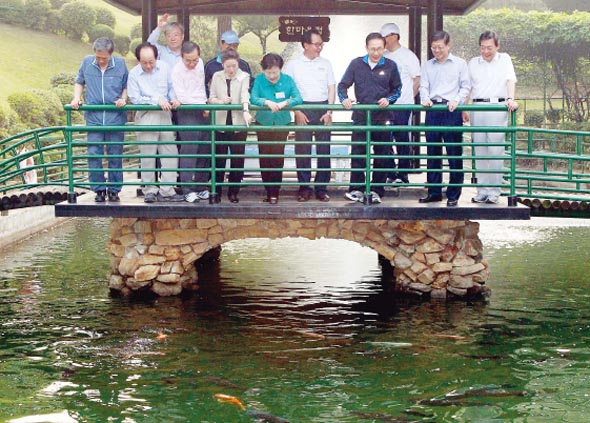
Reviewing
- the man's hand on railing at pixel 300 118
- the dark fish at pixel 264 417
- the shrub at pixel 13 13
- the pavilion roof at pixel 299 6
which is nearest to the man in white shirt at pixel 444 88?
the man's hand on railing at pixel 300 118

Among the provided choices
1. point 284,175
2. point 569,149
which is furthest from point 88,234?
point 569,149

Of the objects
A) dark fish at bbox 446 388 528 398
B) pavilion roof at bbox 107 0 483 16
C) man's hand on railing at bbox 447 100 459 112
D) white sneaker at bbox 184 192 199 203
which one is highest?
pavilion roof at bbox 107 0 483 16

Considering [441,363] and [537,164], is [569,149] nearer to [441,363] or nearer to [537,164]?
[537,164]

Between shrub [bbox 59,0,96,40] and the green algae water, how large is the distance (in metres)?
35.7

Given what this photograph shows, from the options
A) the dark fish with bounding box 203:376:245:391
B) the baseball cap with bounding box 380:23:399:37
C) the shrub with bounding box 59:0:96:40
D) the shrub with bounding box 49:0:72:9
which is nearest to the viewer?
the dark fish with bounding box 203:376:245:391

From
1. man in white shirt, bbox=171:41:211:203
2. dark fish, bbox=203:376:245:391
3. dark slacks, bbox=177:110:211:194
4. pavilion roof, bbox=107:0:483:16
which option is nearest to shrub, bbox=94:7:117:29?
pavilion roof, bbox=107:0:483:16

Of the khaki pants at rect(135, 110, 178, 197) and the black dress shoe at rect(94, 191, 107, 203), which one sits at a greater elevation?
the khaki pants at rect(135, 110, 178, 197)

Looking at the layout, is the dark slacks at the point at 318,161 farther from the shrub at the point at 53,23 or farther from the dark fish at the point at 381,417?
the shrub at the point at 53,23

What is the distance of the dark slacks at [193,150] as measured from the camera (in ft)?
41.6

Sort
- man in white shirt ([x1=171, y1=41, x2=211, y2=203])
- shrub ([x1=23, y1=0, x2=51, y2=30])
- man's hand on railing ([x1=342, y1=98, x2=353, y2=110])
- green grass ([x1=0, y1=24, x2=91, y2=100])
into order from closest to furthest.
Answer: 1. man's hand on railing ([x1=342, y1=98, x2=353, y2=110])
2. man in white shirt ([x1=171, y1=41, x2=211, y2=203])
3. green grass ([x1=0, y1=24, x2=91, y2=100])
4. shrub ([x1=23, y1=0, x2=51, y2=30])

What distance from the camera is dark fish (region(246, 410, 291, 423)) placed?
892 centimetres

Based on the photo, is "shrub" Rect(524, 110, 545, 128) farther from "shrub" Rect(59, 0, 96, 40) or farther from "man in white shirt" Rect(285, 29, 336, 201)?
"man in white shirt" Rect(285, 29, 336, 201)

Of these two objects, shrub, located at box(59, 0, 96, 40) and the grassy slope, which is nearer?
the grassy slope

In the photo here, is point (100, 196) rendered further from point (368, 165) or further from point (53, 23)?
point (53, 23)
